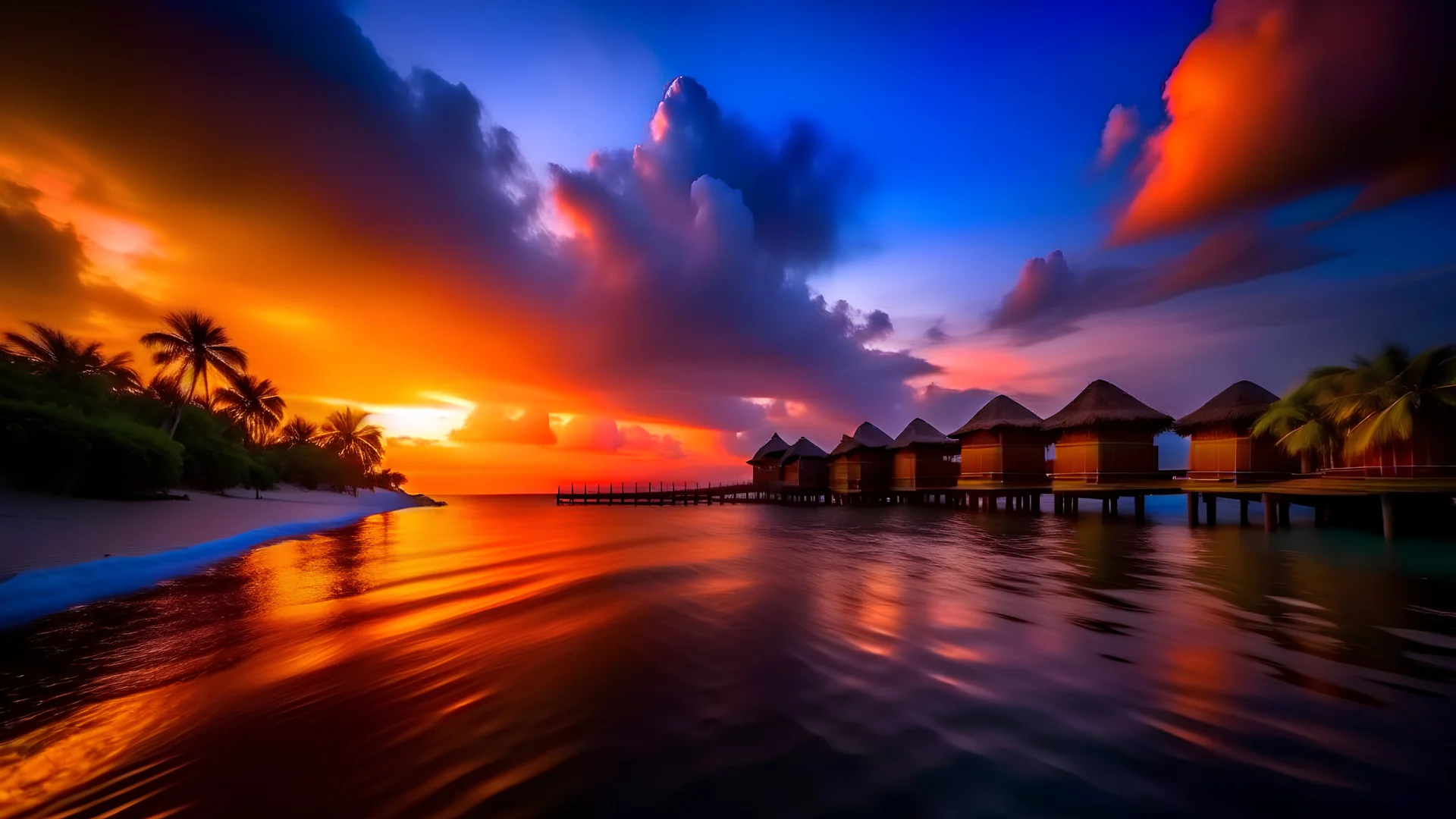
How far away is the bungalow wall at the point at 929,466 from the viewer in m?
31.0

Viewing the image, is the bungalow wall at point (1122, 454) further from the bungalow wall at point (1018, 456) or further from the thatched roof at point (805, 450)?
the thatched roof at point (805, 450)

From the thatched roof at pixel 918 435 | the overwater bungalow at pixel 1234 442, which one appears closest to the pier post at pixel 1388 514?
the overwater bungalow at pixel 1234 442

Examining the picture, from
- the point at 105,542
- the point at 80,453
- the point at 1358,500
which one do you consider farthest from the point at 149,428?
the point at 1358,500

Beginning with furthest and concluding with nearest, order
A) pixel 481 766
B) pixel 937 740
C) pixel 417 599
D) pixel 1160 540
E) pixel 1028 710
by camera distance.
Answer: pixel 1160 540 → pixel 417 599 → pixel 1028 710 → pixel 937 740 → pixel 481 766

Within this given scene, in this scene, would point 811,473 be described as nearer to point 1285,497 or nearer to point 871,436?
point 871,436

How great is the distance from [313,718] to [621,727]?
2.59 metres

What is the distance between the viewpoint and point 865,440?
34.9 meters

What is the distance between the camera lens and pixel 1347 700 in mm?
3949

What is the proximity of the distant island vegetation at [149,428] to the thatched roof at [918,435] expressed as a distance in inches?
1346

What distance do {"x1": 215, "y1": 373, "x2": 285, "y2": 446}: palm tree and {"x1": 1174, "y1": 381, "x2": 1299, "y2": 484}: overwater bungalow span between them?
179 ft

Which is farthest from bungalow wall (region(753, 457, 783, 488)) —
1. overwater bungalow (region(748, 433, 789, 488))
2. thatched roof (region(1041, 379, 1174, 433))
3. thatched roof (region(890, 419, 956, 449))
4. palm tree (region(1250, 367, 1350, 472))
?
palm tree (region(1250, 367, 1350, 472))

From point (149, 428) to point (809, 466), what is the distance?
1407 inches

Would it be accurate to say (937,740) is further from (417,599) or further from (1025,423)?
(1025,423)

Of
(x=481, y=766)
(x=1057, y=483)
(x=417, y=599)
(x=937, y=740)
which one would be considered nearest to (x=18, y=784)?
(x=481, y=766)
